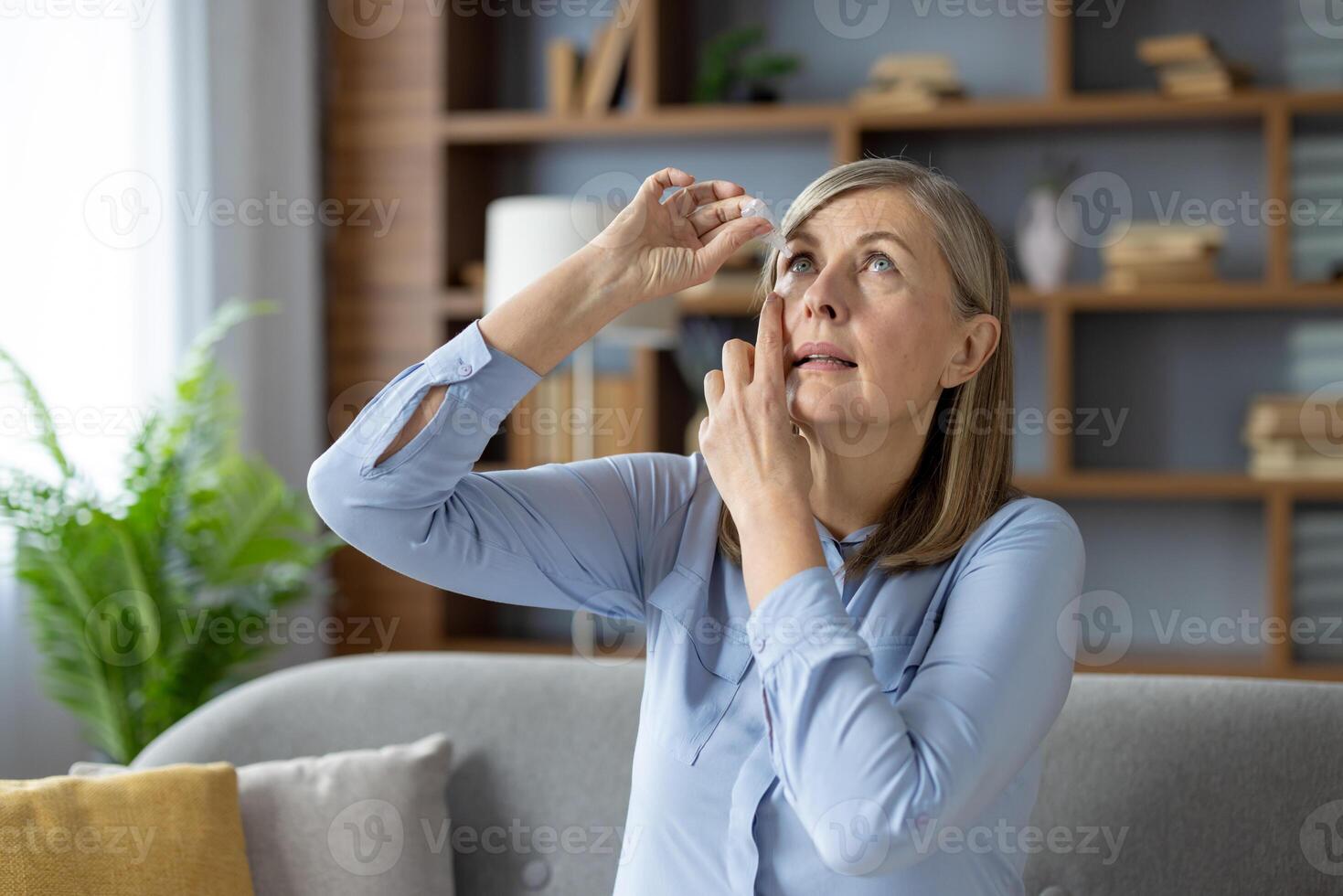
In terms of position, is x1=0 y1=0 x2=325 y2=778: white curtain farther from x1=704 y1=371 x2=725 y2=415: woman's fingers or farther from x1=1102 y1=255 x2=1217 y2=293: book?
x1=1102 y1=255 x2=1217 y2=293: book

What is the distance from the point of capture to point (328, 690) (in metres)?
2.00

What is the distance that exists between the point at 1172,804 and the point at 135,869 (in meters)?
1.29

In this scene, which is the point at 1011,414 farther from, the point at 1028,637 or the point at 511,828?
the point at 511,828

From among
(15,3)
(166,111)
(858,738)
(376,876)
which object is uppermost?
(15,3)

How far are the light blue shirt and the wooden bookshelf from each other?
2443 millimetres

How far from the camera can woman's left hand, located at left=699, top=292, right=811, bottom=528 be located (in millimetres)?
1299

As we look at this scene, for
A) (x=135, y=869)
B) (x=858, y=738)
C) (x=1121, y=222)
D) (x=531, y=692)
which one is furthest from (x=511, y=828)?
(x=1121, y=222)

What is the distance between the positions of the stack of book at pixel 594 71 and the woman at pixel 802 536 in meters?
2.61

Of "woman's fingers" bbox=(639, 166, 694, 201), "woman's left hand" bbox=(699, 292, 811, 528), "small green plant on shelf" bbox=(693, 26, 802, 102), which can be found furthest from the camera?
"small green plant on shelf" bbox=(693, 26, 802, 102)

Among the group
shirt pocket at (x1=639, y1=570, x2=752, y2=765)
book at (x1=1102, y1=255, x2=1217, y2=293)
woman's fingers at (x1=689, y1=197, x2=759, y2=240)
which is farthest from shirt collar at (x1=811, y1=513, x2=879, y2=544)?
book at (x1=1102, y1=255, x2=1217, y2=293)

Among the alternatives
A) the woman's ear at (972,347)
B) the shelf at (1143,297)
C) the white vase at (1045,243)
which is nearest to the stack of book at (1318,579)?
the shelf at (1143,297)

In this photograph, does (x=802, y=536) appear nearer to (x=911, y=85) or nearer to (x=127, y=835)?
(x=127, y=835)

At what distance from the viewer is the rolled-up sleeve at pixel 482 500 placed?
56.2 inches

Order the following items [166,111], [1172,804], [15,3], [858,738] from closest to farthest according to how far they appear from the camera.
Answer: [858,738] < [1172,804] < [15,3] < [166,111]
